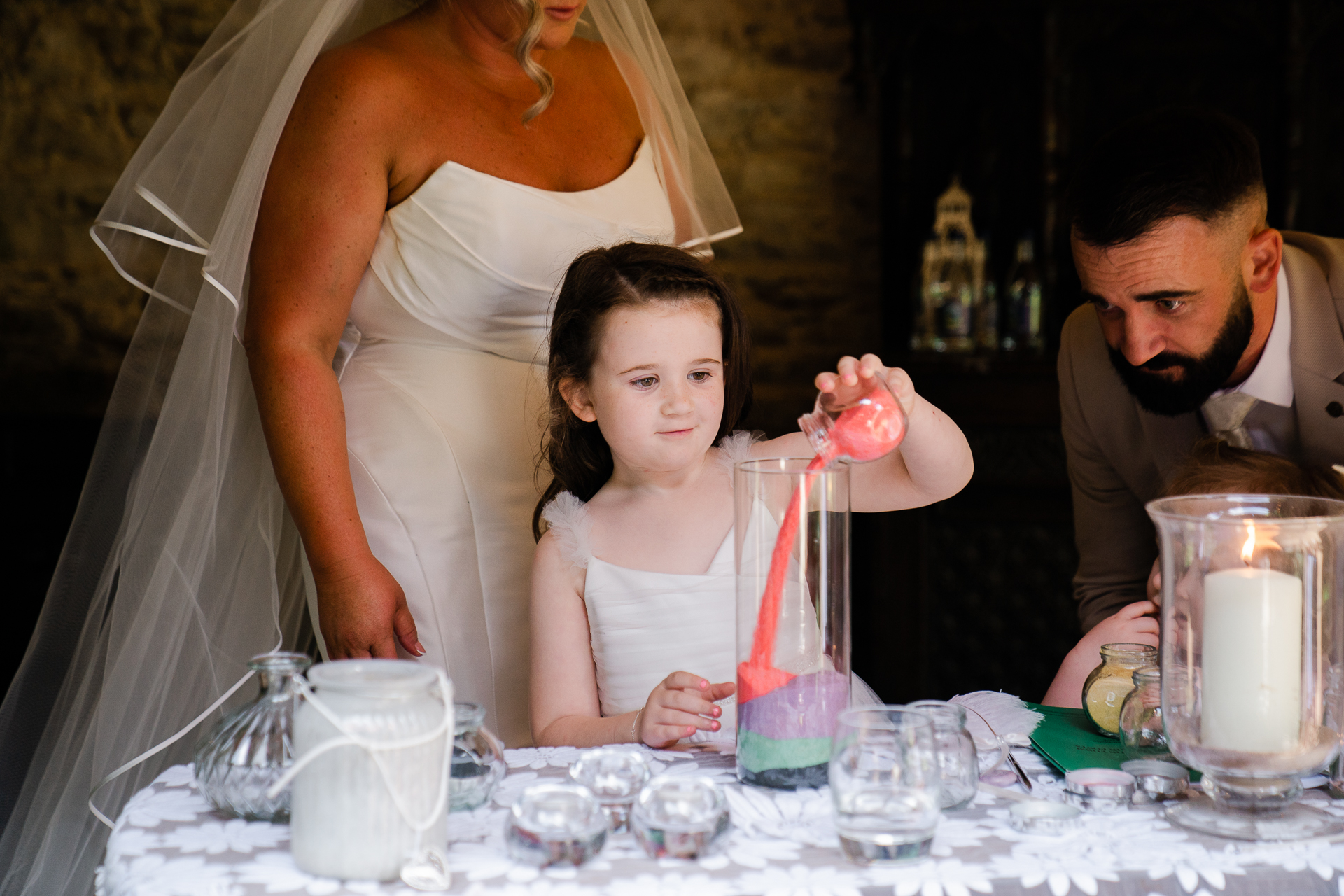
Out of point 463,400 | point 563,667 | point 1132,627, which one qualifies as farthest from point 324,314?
point 1132,627

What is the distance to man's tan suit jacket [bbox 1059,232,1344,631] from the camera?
6.61 ft

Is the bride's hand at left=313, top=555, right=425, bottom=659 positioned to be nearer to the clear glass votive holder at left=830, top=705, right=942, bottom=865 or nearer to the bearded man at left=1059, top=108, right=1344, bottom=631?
the clear glass votive holder at left=830, top=705, right=942, bottom=865

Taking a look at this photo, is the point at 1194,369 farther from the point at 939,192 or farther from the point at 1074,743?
the point at 939,192

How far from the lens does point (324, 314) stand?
5.82 ft

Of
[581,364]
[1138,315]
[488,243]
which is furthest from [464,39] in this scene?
[1138,315]

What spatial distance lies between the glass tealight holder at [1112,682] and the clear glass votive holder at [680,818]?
51 centimetres

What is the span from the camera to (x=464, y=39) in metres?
1.95

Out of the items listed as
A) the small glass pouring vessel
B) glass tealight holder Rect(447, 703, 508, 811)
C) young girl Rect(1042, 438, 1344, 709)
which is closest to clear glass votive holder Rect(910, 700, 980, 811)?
the small glass pouring vessel

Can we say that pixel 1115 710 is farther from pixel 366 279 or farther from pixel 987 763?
pixel 366 279

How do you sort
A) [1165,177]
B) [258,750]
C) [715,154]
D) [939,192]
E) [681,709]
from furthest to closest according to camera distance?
[715,154] → [939,192] → [1165,177] → [681,709] → [258,750]

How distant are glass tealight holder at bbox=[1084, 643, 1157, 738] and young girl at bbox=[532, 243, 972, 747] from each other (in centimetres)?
31

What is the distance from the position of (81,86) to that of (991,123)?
3210 mm

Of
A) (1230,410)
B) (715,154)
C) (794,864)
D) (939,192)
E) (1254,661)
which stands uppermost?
(715,154)

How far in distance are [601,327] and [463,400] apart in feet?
1.41
